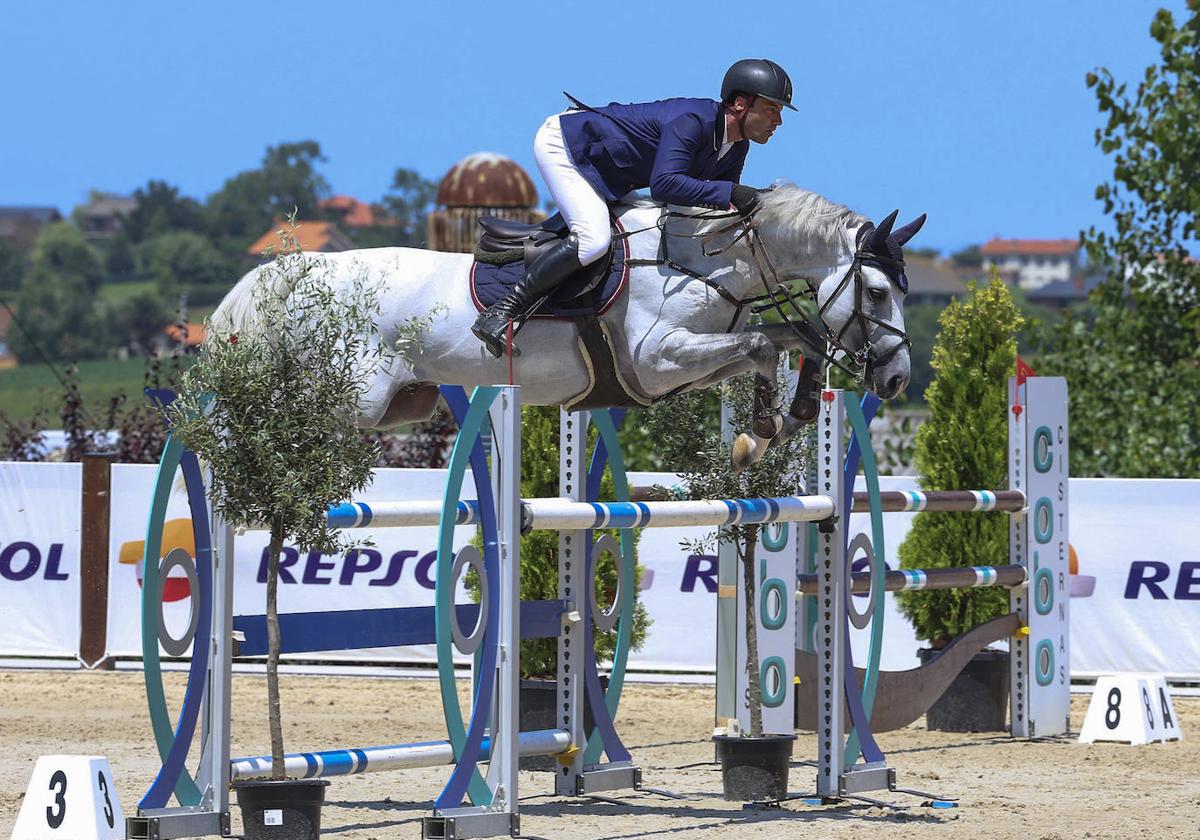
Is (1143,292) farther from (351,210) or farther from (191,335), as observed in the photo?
(351,210)

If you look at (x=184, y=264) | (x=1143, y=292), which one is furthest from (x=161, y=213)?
(x=1143, y=292)

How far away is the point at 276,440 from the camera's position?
4984 millimetres

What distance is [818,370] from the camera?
5.82 metres

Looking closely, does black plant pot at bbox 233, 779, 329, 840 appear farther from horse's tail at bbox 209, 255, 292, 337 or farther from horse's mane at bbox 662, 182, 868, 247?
horse's mane at bbox 662, 182, 868, 247

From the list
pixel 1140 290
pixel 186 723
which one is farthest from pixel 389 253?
pixel 1140 290

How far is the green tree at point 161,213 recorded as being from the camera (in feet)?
344

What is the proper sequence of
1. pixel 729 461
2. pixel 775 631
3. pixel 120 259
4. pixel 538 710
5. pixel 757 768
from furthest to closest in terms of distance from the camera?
1. pixel 120 259
2. pixel 538 710
3. pixel 775 631
4. pixel 729 461
5. pixel 757 768

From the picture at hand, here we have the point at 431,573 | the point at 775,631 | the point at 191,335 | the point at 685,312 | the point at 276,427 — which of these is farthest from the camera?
the point at 191,335

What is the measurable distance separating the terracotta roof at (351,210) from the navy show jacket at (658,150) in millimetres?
113222

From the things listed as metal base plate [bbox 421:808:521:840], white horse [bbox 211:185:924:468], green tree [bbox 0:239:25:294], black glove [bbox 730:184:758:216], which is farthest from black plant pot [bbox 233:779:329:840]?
green tree [bbox 0:239:25:294]

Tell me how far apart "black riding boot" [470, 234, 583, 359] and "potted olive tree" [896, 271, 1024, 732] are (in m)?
4.42

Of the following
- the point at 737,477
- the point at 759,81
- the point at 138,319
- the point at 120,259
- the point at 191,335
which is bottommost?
the point at 737,477

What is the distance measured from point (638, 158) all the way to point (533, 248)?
470 millimetres

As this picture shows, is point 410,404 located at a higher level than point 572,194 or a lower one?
lower
